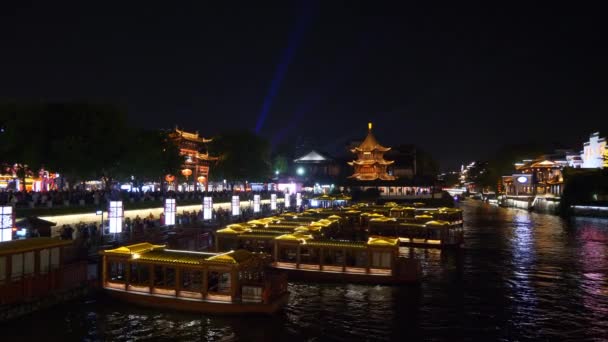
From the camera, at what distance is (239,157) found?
306 feet

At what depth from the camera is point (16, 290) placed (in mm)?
20078

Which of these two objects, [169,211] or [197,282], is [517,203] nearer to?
[169,211]

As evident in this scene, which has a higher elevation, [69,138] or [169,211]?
[69,138]

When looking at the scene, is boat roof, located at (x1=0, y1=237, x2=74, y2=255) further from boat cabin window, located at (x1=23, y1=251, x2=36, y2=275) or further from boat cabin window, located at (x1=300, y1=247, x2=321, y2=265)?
boat cabin window, located at (x1=300, y1=247, x2=321, y2=265)

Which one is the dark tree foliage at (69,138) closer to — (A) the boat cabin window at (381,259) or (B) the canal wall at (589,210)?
(A) the boat cabin window at (381,259)

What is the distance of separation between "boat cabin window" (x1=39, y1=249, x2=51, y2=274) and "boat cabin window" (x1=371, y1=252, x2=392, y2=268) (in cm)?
1704

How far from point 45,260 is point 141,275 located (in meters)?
4.32

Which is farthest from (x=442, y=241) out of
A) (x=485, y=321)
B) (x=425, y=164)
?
(x=425, y=164)

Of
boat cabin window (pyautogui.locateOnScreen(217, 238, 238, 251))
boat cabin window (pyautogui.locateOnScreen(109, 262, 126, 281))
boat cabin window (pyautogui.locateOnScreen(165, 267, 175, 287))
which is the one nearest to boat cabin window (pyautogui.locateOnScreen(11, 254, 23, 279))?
boat cabin window (pyautogui.locateOnScreen(109, 262, 126, 281))

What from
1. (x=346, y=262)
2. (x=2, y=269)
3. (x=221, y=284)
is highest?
(x=2, y=269)

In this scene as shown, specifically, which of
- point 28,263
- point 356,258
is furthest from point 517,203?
point 28,263

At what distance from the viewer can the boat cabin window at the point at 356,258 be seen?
93.2 feet

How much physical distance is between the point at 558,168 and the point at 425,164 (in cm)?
3791

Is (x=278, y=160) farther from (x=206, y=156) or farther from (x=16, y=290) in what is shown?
(x=16, y=290)
